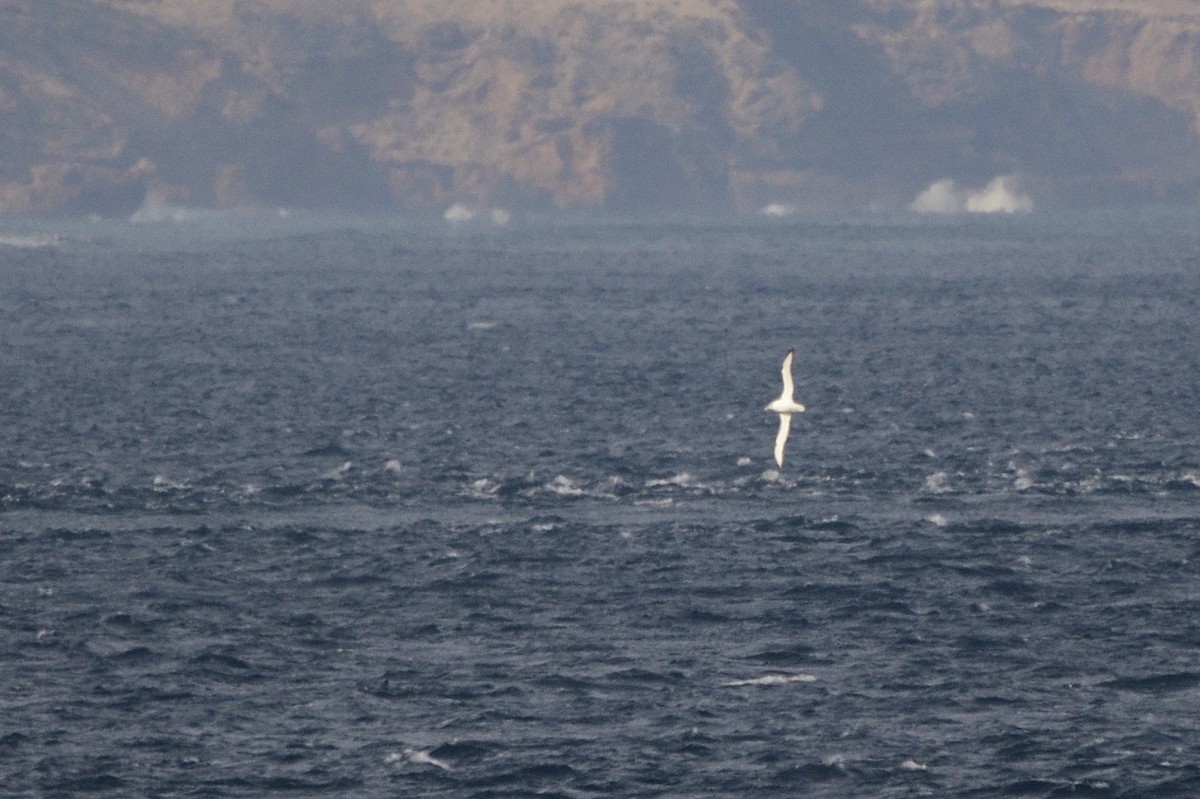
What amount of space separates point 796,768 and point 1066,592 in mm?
17028

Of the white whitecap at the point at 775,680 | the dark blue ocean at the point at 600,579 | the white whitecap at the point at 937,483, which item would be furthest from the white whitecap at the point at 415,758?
the white whitecap at the point at 937,483

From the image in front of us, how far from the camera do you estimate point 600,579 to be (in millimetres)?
61594

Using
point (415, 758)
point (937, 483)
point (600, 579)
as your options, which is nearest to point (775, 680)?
point (415, 758)

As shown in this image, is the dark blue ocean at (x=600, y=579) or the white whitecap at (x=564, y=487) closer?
the dark blue ocean at (x=600, y=579)

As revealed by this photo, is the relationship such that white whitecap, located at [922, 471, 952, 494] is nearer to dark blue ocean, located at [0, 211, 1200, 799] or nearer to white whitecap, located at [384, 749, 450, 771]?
dark blue ocean, located at [0, 211, 1200, 799]

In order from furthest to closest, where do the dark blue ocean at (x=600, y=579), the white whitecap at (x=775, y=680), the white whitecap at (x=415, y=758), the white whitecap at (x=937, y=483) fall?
the white whitecap at (x=937, y=483) < the white whitecap at (x=775, y=680) < the dark blue ocean at (x=600, y=579) < the white whitecap at (x=415, y=758)

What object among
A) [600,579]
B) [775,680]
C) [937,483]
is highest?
[937,483]

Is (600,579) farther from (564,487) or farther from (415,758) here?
(415,758)

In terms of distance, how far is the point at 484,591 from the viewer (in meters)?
60.5

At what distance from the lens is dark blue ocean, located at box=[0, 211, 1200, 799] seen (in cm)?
4694

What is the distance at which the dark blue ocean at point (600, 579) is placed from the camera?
46938mm

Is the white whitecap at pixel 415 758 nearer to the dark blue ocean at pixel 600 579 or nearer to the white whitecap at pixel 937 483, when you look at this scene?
the dark blue ocean at pixel 600 579

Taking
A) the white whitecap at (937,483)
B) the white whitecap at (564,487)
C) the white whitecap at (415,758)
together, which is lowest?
the white whitecap at (415,758)

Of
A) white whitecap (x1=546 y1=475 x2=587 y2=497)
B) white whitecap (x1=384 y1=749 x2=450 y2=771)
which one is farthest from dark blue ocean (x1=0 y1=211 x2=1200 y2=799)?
white whitecap (x1=546 y1=475 x2=587 y2=497)
